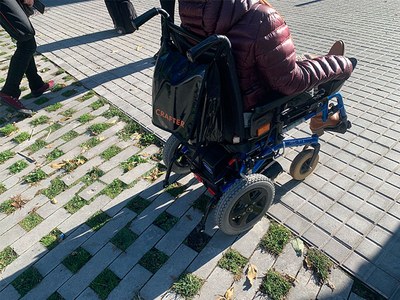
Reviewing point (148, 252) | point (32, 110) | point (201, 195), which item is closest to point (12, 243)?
point (148, 252)

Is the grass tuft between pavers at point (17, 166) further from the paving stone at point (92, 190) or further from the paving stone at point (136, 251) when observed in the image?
the paving stone at point (136, 251)

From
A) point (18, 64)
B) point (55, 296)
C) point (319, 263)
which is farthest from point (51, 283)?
point (18, 64)

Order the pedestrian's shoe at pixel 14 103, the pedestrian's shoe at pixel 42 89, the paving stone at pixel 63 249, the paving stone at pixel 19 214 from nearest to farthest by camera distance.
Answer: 1. the paving stone at pixel 63 249
2. the paving stone at pixel 19 214
3. the pedestrian's shoe at pixel 14 103
4. the pedestrian's shoe at pixel 42 89

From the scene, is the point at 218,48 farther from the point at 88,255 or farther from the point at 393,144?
the point at 393,144

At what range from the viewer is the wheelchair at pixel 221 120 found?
202 cm

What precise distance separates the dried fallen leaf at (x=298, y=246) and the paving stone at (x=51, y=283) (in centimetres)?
181

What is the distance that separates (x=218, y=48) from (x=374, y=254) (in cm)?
201

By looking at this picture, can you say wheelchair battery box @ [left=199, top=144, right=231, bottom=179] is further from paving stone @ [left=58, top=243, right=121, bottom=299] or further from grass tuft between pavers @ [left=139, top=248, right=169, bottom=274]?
paving stone @ [left=58, top=243, right=121, bottom=299]

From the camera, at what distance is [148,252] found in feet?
8.89

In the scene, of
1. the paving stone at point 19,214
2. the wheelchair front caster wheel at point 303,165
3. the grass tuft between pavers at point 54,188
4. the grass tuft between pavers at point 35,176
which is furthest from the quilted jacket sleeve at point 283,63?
the grass tuft between pavers at point 35,176

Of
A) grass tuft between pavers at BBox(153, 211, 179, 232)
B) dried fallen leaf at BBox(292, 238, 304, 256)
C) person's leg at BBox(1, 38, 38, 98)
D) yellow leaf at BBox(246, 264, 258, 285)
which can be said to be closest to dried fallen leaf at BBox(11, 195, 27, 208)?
grass tuft between pavers at BBox(153, 211, 179, 232)

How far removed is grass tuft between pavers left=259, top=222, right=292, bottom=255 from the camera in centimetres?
266

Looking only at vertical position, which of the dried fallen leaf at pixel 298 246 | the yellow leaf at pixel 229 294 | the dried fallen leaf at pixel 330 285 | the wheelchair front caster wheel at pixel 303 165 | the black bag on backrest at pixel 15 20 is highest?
the black bag on backrest at pixel 15 20

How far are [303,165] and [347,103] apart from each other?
1.76 metres
